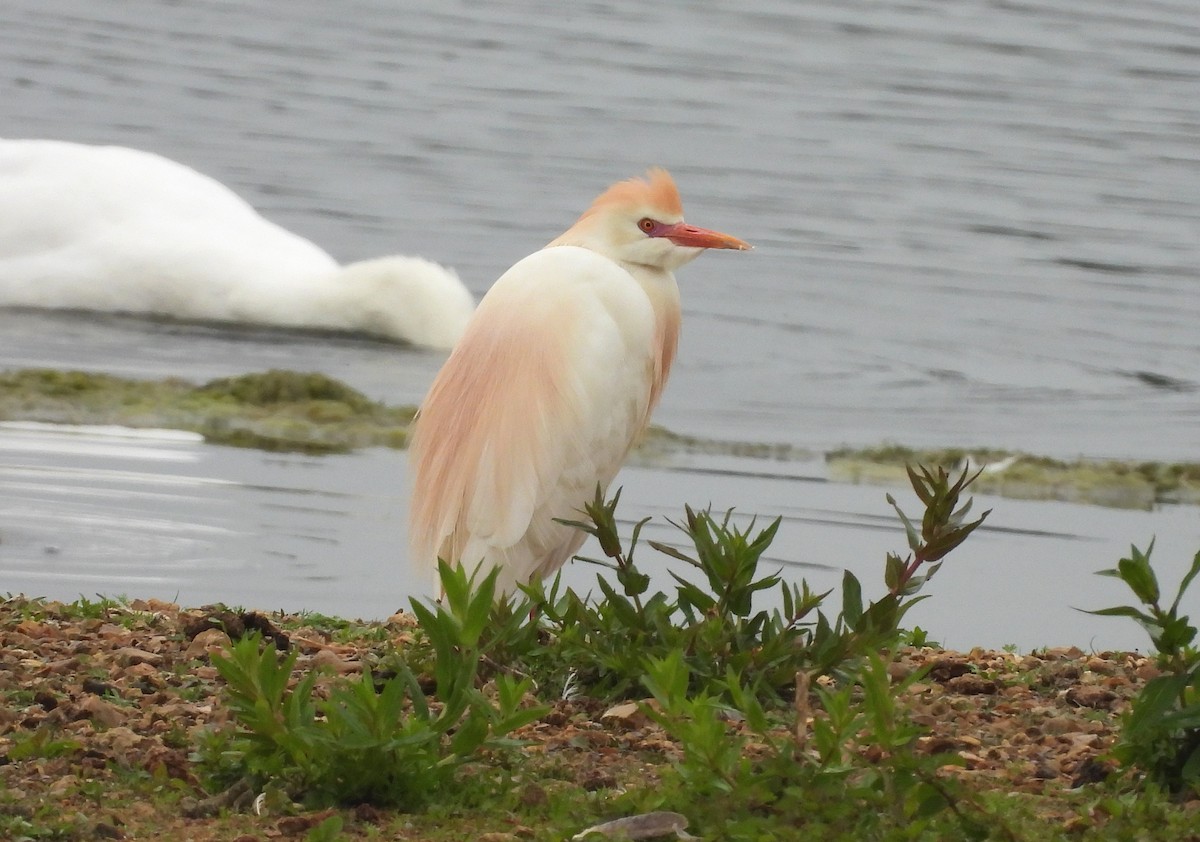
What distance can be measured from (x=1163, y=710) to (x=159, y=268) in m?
7.60

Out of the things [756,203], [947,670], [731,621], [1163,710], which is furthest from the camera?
[756,203]

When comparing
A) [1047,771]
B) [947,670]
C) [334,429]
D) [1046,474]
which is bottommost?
[1047,771]

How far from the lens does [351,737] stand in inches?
122

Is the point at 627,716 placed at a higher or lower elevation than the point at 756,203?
lower

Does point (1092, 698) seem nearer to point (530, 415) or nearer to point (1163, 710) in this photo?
point (1163, 710)

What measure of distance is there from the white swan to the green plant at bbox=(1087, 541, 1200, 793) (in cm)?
687

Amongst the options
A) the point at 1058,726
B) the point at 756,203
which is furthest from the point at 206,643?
the point at 756,203

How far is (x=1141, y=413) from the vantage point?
30.9ft

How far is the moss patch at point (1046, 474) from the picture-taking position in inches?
307

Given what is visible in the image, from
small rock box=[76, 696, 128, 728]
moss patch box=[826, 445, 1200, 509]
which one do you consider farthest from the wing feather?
moss patch box=[826, 445, 1200, 509]

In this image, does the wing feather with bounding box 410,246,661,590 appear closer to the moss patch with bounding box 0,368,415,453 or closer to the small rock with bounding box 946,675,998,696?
the small rock with bounding box 946,675,998,696

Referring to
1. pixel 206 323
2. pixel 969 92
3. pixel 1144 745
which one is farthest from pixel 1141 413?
pixel 969 92

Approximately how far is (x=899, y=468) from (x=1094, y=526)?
1.04m

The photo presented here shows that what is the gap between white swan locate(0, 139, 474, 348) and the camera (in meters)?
10.0
